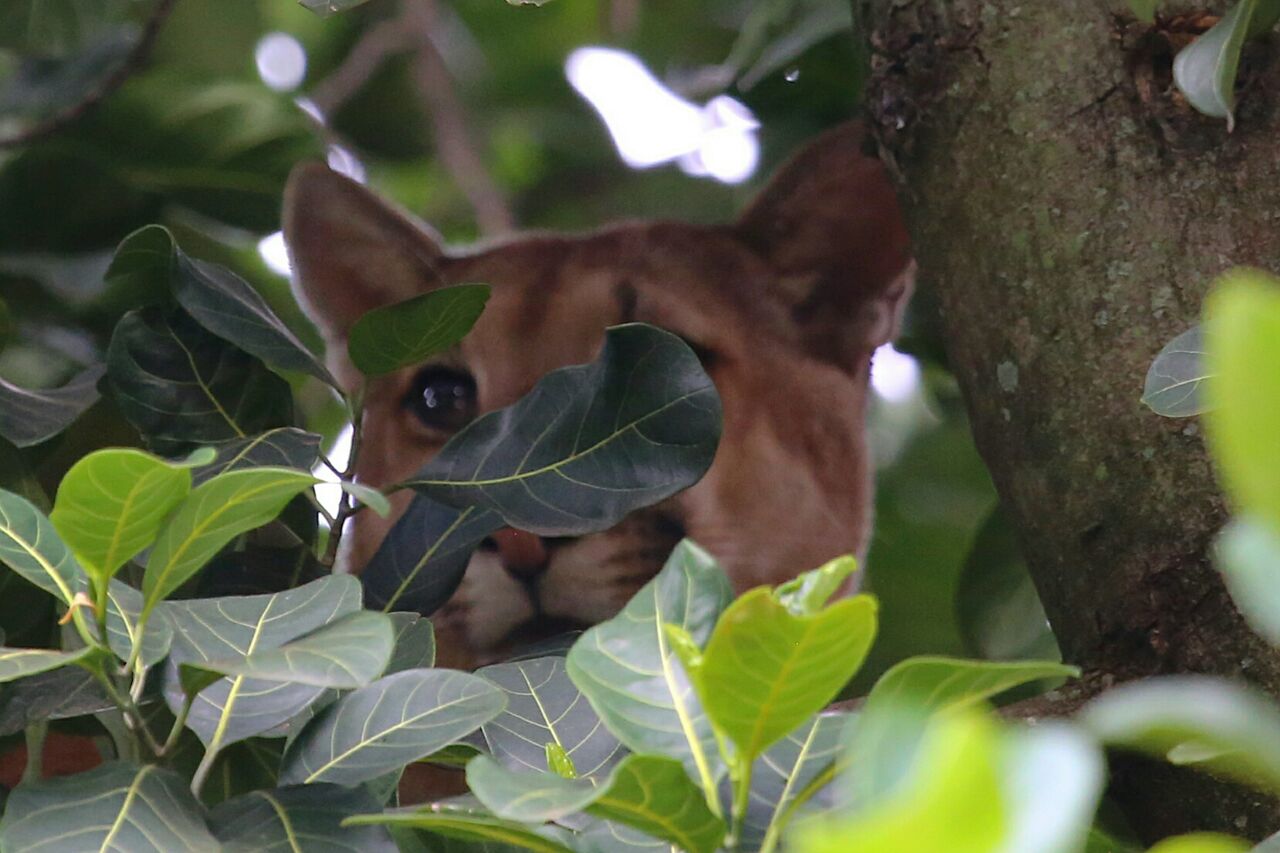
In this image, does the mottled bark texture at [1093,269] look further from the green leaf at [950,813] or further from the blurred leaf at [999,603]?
the green leaf at [950,813]

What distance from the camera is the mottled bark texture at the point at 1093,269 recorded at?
1.02m

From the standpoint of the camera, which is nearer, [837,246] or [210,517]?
[210,517]

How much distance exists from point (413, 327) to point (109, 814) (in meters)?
0.48

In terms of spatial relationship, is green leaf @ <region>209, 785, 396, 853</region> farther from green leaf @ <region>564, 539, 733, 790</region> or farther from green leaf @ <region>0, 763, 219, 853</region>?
green leaf @ <region>564, 539, 733, 790</region>

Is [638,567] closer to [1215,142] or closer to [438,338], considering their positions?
[438,338]

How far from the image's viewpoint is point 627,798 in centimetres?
62

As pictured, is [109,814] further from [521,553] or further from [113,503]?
[521,553]

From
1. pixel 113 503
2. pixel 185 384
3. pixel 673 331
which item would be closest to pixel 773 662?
pixel 113 503

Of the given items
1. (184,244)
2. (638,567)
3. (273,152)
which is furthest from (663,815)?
(273,152)

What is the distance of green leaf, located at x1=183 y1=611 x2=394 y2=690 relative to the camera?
0.69m

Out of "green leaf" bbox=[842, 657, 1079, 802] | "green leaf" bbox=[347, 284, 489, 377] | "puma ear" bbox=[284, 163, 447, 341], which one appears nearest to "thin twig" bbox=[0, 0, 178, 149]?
"puma ear" bbox=[284, 163, 447, 341]

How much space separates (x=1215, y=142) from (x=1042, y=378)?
0.71ft

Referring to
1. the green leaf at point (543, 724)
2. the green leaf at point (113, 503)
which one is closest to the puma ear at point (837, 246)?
the green leaf at point (543, 724)

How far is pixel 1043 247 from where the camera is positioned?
1.14 meters
